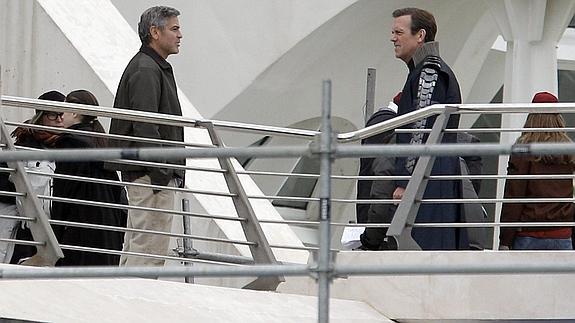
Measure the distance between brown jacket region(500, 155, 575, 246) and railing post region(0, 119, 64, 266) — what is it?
2.00 metres

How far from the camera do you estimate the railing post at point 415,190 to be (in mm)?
5758

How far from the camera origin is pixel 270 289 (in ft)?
20.8

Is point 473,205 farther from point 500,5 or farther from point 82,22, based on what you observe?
point 500,5

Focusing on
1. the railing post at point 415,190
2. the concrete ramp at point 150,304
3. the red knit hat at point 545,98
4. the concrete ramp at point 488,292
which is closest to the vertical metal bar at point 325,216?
the concrete ramp at point 150,304

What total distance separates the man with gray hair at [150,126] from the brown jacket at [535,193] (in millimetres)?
1495

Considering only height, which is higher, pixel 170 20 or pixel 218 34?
pixel 218 34

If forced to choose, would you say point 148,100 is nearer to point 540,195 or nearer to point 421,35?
point 421,35

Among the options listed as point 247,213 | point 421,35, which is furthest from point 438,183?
point 247,213

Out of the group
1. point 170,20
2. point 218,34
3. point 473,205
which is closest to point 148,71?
point 170,20

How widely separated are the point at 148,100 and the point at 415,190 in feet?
4.46

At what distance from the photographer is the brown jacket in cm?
621

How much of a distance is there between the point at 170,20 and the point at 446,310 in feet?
6.15

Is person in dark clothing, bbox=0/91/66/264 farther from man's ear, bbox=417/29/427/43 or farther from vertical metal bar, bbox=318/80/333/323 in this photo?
vertical metal bar, bbox=318/80/333/323

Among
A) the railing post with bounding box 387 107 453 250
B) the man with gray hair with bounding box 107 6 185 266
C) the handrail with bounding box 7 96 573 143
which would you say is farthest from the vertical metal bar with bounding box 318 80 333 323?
the man with gray hair with bounding box 107 6 185 266
